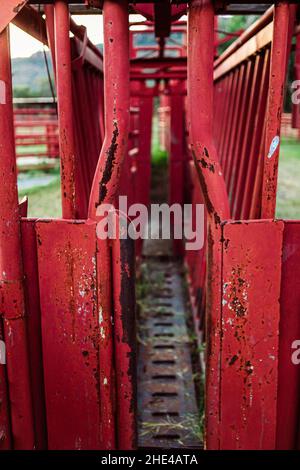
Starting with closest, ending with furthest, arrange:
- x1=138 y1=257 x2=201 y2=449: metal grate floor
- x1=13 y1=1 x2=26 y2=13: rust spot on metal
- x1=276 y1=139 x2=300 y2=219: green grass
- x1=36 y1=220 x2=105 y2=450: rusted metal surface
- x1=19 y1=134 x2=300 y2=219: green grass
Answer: x1=13 y1=1 x2=26 y2=13: rust spot on metal → x1=36 y1=220 x2=105 y2=450: rusted metal surface → x1=138 y1=257 x2=201 y2=449: metal grate floor → x1=19 y1=134 x2=300 y2=219: green grass → x1=276 y1=139 x2=300 y2=219: green grass

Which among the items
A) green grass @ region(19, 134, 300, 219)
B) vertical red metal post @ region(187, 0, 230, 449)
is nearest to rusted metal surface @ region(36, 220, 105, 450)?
vertical red metal post @ region(187, 0, 230, 449)

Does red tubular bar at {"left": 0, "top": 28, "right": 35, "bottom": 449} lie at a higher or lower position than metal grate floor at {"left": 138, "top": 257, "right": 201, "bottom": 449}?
higher

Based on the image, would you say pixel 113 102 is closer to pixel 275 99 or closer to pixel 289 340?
pixel 275 99

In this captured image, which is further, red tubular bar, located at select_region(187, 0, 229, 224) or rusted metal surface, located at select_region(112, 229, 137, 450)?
rusted metal surface, located at select_region(112, 229, 137, 450)

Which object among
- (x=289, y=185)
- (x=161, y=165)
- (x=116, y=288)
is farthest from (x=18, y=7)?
(x=161, y=165)

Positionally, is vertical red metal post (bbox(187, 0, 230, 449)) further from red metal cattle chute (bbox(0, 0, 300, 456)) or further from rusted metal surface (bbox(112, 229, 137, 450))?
rusted metal surface (bbox(112, 229, 137, 450))

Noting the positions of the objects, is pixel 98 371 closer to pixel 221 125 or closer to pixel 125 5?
pixel 125 5

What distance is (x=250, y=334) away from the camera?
1.93 metres

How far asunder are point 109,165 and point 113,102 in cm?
24

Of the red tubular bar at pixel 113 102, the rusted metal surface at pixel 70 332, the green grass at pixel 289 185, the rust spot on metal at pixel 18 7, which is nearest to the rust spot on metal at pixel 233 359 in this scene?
the rusted metal surface at pixel 70 332

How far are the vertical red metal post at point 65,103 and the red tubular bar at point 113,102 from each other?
135mm

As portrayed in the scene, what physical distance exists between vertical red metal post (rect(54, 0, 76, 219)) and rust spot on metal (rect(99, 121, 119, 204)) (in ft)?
0.50

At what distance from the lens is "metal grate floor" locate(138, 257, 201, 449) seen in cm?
289

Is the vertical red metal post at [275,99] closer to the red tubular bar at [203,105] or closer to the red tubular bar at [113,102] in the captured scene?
the red tubular bar at [203,105]
